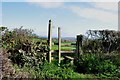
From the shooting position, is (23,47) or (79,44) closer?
(23,47)

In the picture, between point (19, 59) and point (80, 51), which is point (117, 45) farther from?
point (19, 59)

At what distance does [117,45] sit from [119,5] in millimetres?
1971

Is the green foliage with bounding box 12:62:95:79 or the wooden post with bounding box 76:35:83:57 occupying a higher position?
the wooden post with bounding box 76:35:83:57

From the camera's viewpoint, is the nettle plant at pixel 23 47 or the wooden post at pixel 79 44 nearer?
the nettle plant at pixel 23 47

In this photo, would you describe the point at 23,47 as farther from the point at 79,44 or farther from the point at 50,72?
the point at 79,44

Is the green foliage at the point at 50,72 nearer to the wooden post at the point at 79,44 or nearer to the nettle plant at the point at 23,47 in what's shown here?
the nettle plant at the point at 23,47

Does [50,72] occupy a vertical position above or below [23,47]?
below

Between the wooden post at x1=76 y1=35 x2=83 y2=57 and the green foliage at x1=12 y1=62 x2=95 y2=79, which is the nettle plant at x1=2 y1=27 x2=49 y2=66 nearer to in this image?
the green foliage at x1=12 y1=62 x2=95 y2=79

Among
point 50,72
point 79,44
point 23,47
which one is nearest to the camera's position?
point 50,72

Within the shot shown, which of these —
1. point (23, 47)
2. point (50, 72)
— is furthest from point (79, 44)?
point (50, 72)

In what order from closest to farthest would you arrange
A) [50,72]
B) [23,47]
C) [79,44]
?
1. [50,72]
2. [23,47]
3. [79,44]

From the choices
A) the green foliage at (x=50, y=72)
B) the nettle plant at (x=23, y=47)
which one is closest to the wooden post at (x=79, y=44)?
the nettle plant at (x=23, y=47)

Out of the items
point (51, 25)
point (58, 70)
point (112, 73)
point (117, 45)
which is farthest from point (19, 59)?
point (117, 45)

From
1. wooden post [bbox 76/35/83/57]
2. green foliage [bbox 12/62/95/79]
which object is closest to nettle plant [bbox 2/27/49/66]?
green foliage [bbox 12/62/95/79]
